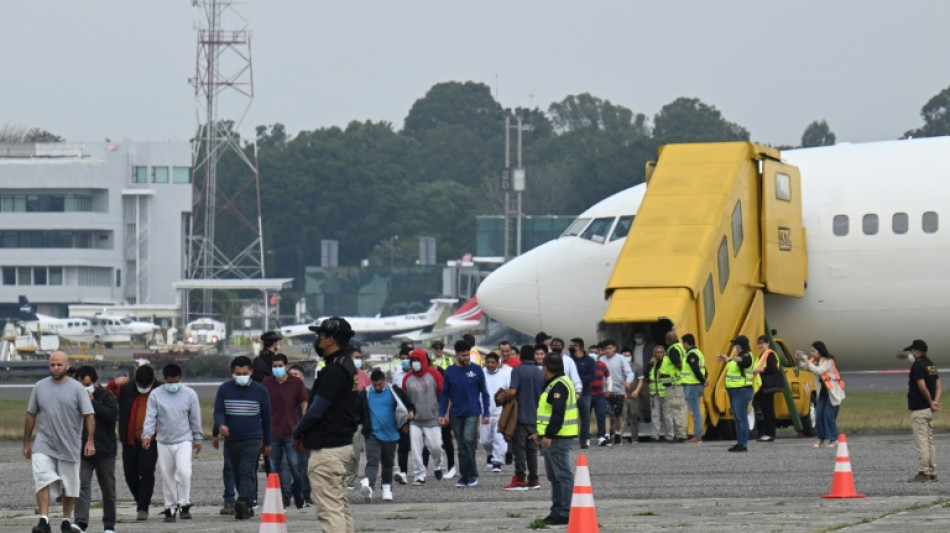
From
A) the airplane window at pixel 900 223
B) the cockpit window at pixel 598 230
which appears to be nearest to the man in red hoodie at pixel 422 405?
the cockpit window at pixel 598 230

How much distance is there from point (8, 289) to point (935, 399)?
108292 millimetres

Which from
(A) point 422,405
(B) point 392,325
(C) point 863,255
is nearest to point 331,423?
(A) point 422,405

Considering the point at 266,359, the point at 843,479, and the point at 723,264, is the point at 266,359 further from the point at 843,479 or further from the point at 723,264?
the point at 723,264

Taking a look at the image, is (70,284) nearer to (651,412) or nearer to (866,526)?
(651,412)

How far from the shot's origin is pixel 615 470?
2231 cm

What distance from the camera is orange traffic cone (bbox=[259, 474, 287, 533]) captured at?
13.0m

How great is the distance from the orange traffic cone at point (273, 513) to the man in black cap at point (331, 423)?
11.1 inches

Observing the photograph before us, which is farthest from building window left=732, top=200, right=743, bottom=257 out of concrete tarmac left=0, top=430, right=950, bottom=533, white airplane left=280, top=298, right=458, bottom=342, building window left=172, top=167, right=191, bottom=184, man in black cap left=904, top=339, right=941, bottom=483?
building window left=172, top=167, right=191, bottom=184

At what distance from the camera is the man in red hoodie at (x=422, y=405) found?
21.2 m

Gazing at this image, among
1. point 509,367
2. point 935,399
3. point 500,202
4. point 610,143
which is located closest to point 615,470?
point 509,367

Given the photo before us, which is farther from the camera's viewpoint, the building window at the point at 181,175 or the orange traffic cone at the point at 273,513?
the building window at the point at 181,175

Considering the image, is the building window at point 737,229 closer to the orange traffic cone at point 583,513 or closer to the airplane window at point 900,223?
the airplane window at point 900,223

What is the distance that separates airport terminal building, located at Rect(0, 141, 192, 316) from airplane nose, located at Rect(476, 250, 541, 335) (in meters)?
93.2

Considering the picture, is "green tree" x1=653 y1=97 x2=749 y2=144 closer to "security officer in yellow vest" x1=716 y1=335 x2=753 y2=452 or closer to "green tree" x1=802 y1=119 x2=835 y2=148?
"green tree" x1=802 y1=119 x2=835 y2=148
